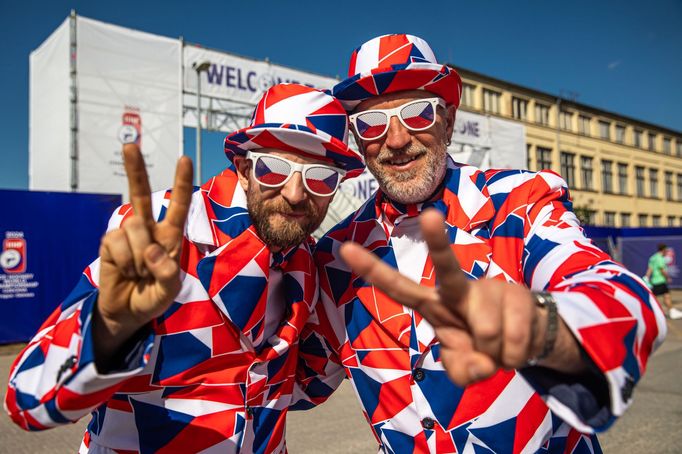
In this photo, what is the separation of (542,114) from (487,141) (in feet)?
50.8

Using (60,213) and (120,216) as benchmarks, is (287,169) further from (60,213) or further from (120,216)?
(60,213)

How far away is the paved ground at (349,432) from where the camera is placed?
3619 millimetres

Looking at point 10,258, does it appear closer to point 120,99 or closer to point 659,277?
point 120,99

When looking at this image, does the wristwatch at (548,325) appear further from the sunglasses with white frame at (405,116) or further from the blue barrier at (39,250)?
the blue barrier at (39,250)

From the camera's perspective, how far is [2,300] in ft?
21.8

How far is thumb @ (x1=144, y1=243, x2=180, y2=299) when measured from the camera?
104 cm

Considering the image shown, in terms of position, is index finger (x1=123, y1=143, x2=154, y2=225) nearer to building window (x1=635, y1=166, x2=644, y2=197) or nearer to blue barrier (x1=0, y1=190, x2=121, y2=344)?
blue barrier (x1=0, y1=190, x2=121, y2=344)

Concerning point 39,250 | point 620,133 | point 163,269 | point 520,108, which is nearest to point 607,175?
point 620,133

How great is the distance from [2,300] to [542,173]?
A: 23.9ft

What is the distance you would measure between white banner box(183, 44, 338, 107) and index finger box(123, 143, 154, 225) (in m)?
10.4

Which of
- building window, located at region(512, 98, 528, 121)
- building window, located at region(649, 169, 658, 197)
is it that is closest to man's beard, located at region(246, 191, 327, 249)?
building window, located at region(512, 98, 528, 121)

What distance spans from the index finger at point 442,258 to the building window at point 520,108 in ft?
97.4

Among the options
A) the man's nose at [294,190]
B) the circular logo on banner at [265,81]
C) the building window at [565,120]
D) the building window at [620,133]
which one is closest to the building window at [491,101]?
the building window at [565,120]

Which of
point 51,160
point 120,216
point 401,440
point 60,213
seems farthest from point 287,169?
point 51,160
